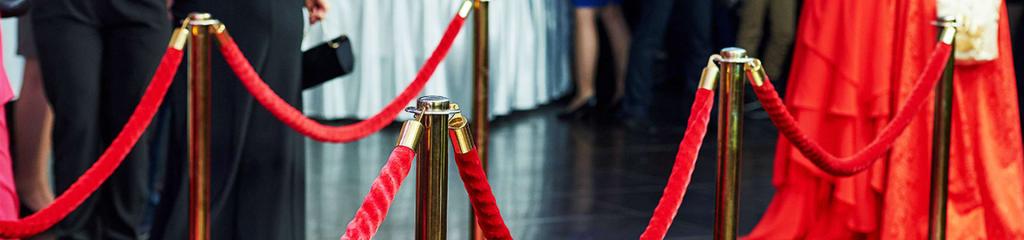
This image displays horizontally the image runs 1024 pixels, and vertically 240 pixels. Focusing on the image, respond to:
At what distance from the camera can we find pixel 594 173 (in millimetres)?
6328

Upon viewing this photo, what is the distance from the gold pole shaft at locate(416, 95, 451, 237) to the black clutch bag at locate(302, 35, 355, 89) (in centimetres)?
151

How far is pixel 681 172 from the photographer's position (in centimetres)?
306

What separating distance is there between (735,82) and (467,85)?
4809 mm

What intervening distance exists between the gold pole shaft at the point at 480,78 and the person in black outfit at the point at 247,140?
57 cm

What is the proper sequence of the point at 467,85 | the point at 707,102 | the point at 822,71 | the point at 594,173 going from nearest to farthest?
the point at 707,102 < the point at 822,71 < the point at 594,173 < the point at 467,85

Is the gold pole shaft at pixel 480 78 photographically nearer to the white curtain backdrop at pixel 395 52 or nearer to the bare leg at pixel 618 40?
the white curtain backdrop at pixel 395 52

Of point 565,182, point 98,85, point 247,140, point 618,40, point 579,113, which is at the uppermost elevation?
point 618,40

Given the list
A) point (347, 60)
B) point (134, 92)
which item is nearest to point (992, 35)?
point (347, 60)

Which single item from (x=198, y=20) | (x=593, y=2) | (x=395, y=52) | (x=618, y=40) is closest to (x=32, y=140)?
(x=198, y=20)

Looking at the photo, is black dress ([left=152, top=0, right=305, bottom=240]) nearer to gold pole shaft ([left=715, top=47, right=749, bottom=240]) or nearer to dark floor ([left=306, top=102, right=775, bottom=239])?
dark floor ([left=306, top=102, right=775, bottom=239])

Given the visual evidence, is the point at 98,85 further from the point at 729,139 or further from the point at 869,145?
the point at 869,145

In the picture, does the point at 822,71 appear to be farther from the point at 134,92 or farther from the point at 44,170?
the point at 44,170

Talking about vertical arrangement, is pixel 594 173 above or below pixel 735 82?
below

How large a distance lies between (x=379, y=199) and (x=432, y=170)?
112mm
